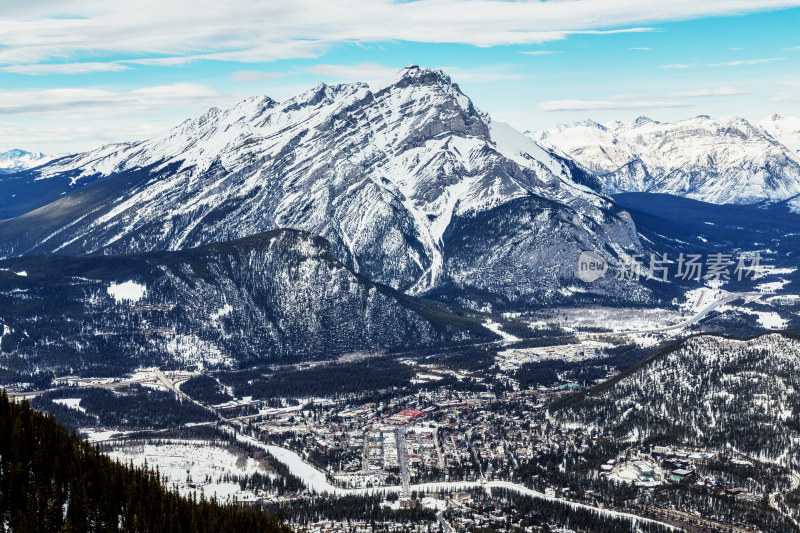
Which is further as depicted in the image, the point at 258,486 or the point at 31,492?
the point at 258,486

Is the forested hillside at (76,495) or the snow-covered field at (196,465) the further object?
the snow-covered field at (196,465)

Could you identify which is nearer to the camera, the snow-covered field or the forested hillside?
the forested hillside

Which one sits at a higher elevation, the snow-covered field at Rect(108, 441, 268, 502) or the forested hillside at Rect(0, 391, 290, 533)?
the forested hillside at Rect(0, 391, 290, 533)

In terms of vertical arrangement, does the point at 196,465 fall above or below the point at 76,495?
below

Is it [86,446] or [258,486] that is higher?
[86,446]

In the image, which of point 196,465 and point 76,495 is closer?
point 76,495

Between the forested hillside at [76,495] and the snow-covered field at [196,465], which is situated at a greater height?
the forested hillside at [76,495]

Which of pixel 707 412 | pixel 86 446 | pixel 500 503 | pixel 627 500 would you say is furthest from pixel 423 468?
pixel 86 446

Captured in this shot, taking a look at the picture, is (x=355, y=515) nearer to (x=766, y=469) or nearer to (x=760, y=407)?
(x=766, y=469)
